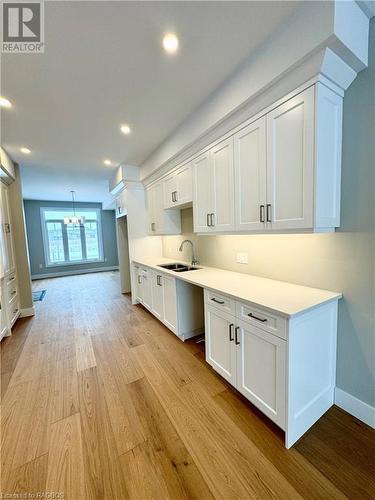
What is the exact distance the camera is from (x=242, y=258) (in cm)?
241

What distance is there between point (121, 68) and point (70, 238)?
7551 millimetres

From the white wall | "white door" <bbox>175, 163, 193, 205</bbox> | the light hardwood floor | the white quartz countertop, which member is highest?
the white wall

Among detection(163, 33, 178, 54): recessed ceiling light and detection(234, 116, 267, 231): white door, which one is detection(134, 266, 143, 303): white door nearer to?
detection(234, 116, 267, 231): white door

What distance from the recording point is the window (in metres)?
7.63

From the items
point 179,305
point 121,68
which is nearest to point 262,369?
point 179,305

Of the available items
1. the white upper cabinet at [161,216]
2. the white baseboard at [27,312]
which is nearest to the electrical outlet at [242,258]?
the white upper cabinet at [161,216]

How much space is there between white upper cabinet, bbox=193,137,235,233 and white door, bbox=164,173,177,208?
0.62m

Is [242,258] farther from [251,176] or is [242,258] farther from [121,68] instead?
[121,68]

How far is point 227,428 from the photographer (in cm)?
152

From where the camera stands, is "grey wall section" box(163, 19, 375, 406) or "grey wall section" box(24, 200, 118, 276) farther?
"grey wall section" box(24, 200, 118, 276)

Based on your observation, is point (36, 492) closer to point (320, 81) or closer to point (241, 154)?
point (241, 154)

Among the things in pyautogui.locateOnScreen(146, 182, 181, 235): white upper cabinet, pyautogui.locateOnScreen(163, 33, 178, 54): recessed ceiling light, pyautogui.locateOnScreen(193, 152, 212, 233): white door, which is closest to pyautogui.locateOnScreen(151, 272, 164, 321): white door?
pyautogui.locateOnScreen(146, 182, 181, 235): white upper cabinet

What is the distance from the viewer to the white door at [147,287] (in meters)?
3.55

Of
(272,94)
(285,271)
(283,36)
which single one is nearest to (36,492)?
(285,271)
